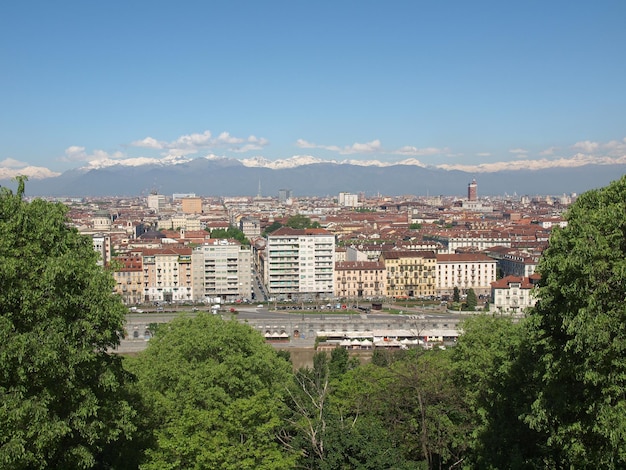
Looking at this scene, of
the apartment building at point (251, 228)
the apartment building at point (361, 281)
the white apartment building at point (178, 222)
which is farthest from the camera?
the white apartment building at point (178, 222)

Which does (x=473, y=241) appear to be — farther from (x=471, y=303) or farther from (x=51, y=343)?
(x=51, y=343)

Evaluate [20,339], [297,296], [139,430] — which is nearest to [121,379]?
[139,430]

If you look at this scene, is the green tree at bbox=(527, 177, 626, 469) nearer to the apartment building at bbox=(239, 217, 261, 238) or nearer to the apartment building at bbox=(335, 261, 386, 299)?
the apartment building at bbox=(335, 261, 386, 299)

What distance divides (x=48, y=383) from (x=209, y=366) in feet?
17.5

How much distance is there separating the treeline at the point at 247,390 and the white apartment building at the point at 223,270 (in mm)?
32180

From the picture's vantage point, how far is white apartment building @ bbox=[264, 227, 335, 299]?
153 ft

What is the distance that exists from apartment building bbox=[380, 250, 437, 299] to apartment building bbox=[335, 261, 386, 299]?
2.03 ft

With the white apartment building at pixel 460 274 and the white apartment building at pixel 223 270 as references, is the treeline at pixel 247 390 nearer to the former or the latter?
the white apartment building at pixel 223 270

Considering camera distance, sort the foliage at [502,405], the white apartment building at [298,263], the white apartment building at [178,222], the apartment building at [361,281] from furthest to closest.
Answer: the white apartment building at [178,222] < the apartment building at [361,281] < the white apartment building at [298,263] < the foliage at [502,405]

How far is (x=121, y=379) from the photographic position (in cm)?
1041

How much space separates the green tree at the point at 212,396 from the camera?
10539 millimetres

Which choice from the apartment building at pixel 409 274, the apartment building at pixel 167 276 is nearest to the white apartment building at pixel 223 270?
the apartment building at pixel 167 276

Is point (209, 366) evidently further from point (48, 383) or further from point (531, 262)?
point (531, 262)

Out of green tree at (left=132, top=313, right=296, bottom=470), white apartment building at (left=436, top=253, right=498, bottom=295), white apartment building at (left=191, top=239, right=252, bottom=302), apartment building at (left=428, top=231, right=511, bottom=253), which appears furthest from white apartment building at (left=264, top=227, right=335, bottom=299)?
green tree at (left=132, top=313, right=296, bottom=470)
